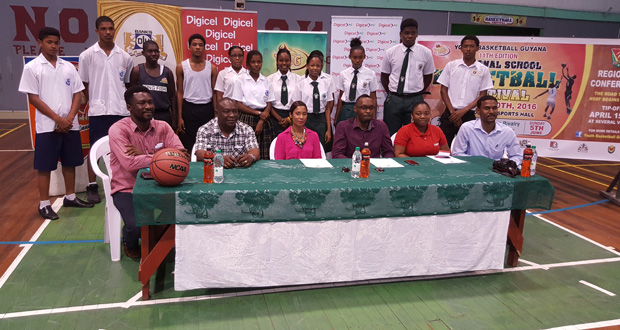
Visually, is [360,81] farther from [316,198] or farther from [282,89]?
[316,198]

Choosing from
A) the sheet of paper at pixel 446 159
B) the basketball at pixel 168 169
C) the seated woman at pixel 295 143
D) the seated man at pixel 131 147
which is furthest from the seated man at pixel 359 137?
the basketball at pixel 168 169

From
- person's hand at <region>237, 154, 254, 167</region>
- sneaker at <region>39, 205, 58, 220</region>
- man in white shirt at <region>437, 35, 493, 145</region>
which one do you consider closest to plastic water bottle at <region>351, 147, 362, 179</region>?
person's hand at <region>237, 154, 254, 167</region>

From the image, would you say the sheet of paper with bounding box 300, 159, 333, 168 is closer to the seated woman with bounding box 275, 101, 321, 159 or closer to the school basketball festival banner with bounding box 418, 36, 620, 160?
the seated woman with bounding box 275, 101, 321, 159

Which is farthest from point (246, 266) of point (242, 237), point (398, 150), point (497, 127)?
point (497, 127)

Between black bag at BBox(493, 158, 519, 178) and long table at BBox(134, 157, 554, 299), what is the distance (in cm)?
7

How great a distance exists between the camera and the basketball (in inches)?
123

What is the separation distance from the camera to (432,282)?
12.2 feet

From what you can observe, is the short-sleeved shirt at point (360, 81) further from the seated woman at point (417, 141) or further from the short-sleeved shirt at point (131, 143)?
the short-sleeved shirt at point (131, 143)

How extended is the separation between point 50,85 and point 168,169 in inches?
101

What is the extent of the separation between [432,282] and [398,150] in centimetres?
151

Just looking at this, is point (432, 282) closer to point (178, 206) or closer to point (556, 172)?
point (178, 206)

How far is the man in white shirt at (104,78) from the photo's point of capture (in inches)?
203

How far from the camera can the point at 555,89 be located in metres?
7.11

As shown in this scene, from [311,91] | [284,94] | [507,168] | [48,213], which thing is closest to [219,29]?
[284,94]
